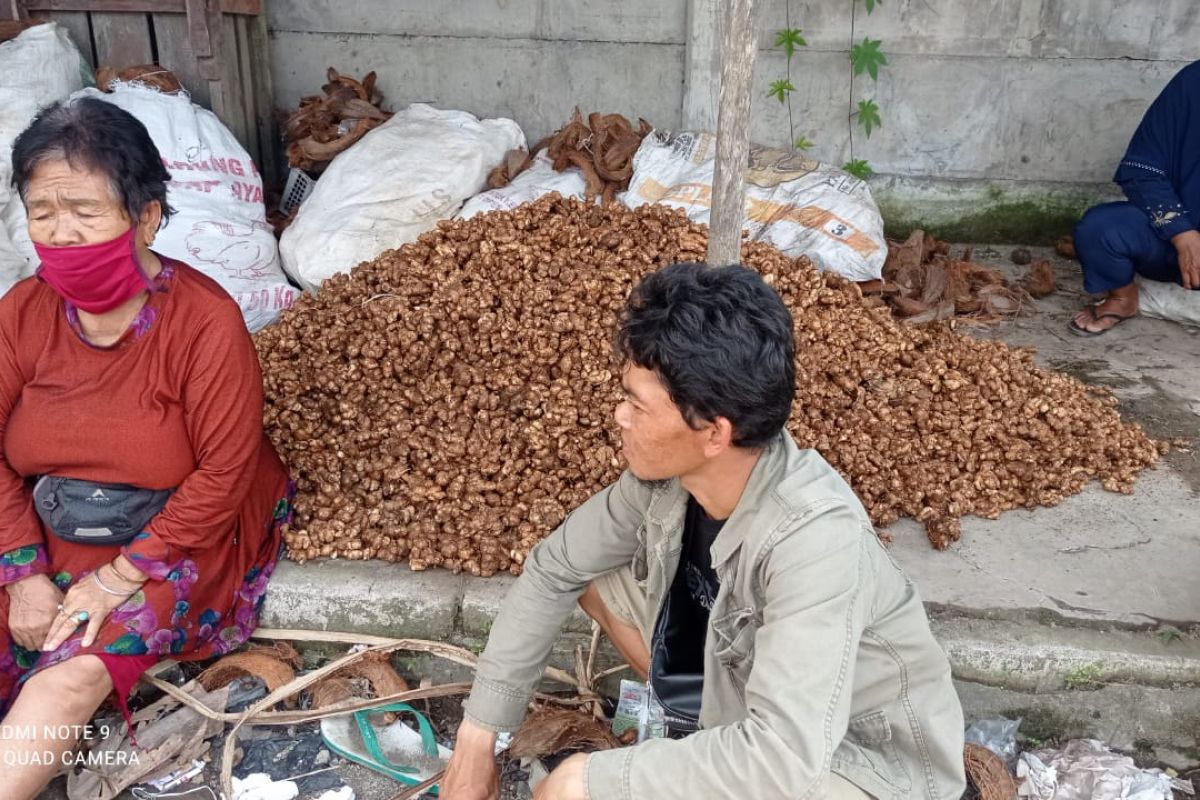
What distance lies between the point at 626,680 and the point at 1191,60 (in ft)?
14.3

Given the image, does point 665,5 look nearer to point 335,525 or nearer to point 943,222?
point 943,222

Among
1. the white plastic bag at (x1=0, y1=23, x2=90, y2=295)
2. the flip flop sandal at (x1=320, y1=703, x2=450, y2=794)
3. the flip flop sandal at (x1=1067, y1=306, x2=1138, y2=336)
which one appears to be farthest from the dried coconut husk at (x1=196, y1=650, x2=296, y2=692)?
the flip flop sandal at (x1=1067, y1=306, x2=1138, y2=336)

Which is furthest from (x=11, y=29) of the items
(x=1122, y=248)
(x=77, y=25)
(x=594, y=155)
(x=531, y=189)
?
(x=1122, y=248)

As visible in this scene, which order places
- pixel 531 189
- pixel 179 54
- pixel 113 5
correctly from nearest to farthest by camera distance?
pixel 531 189 → pixel 113 5 → pixel 179 54

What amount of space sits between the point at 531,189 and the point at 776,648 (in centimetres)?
288

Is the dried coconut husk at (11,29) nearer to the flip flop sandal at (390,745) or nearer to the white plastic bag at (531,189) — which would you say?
the white plastic bag at (531,189)

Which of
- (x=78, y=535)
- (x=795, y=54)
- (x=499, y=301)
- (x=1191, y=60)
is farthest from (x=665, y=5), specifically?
(x=78, y=535)

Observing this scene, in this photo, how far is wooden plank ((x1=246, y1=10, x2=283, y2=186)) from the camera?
16.0 feet

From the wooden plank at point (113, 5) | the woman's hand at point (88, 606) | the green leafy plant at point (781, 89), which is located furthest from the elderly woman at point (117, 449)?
the green leafy plant at point (781, 89)

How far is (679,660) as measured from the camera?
79.8 inches

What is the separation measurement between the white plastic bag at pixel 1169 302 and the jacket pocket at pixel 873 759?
3.41 m

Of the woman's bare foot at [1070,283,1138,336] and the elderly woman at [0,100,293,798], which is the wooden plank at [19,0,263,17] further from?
the woman's bare foot at [1070,283,1138,336]

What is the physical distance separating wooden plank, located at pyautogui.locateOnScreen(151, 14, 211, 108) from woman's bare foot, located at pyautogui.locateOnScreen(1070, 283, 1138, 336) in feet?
13.6

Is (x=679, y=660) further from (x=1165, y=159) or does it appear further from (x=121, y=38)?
(x=121, y=38)
